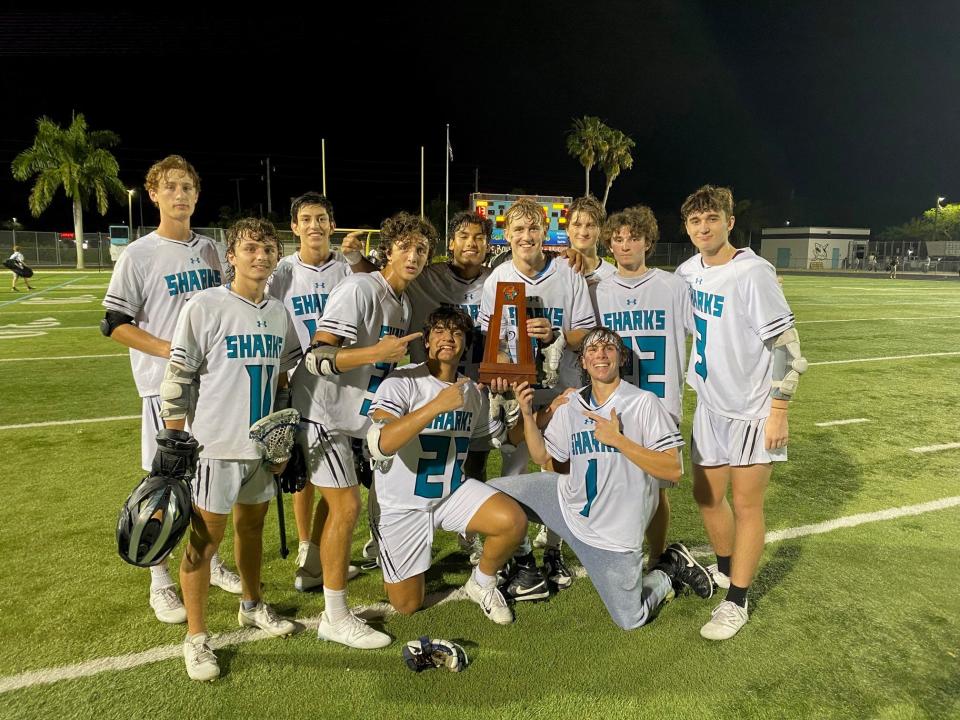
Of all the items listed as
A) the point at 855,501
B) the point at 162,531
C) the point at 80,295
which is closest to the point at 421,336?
the point at 162,531

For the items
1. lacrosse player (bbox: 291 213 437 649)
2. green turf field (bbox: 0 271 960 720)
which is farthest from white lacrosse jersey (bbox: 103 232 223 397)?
green turf field (bbox: 0 271 960 720)

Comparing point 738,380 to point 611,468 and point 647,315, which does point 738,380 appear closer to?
point 647,315

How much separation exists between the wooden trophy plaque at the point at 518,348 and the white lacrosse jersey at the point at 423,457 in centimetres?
22

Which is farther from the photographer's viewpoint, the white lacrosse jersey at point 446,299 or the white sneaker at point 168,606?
the white lacrosse jersey at point 446,299

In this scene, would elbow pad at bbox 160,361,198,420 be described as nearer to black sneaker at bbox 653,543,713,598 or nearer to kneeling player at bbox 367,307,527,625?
kneeling player at bbox 367,307,527,625

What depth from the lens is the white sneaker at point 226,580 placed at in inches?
139

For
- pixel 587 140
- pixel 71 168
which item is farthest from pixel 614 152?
pixel 71 168

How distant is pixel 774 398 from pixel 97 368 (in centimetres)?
926

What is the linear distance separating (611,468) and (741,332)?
0.91m

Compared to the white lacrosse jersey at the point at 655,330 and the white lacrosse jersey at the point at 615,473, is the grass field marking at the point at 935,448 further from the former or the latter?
the white lacrosse jersey at the point at 615,473

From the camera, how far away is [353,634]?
299 centimetres

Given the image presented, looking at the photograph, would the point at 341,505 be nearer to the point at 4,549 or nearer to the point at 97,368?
the point at 4,549

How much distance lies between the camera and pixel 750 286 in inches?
122

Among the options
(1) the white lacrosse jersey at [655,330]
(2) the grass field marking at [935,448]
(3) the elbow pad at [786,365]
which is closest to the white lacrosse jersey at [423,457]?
(1) the white lacrosse jersey at [655,330]
